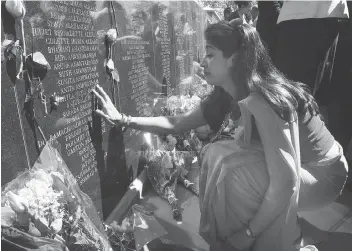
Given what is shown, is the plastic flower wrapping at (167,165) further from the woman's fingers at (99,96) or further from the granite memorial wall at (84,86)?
the woman's fingers at (99,96)

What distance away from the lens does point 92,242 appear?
1.50 meters

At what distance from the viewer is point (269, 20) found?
4176 mm

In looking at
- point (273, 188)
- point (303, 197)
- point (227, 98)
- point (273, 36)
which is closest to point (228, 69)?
point (227, 98)

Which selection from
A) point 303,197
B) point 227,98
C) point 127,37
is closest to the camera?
point 303,197

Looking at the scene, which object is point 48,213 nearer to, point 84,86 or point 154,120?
point 84,86

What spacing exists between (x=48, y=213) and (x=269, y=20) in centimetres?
371

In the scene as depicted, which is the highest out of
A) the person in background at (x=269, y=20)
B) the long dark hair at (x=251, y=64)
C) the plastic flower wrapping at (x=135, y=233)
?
the person in background at (x=269, y=20)

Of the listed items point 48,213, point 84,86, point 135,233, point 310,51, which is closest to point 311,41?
point 310,51

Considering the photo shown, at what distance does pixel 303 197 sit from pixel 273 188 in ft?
1.55

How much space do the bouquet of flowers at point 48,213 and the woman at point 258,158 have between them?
2.96ft

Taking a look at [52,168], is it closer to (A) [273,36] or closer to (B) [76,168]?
(B) [76,168]

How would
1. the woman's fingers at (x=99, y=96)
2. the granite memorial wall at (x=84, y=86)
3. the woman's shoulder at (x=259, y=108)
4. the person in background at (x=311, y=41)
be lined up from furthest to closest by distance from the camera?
1. the person in background at (x=311, y=41)
2. the woman's fingers at (x=99, y=96)
3. the woman's shoulder at (x=259, y=108)
4. the granite memorial wall at (x=84, y=86)

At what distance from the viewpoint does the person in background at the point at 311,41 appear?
136 inches

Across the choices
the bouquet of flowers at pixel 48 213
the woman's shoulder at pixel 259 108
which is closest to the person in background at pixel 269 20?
the woman's shoulder at pixel 259 108
